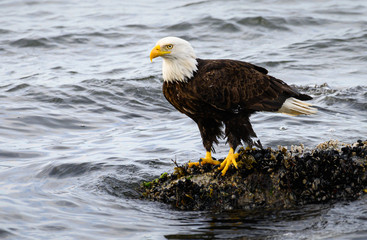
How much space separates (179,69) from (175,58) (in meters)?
0.16

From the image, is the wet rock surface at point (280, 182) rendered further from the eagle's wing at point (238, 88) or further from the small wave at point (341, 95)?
the small wave at point (341, 95)

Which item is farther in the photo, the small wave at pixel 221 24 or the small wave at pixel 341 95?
the small wave at pixel 221 24

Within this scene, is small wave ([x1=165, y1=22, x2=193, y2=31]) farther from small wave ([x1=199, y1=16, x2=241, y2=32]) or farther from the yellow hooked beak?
the yellow hooked beak

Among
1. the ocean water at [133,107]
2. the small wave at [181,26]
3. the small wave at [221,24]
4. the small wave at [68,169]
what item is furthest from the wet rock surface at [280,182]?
the small wave at [181,26]

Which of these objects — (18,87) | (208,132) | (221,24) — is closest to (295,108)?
(208,132)

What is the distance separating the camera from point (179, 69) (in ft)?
19.5

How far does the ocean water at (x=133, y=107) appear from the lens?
5.40 m

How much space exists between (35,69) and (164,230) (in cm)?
787

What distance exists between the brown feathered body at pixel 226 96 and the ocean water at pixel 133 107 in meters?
0.93

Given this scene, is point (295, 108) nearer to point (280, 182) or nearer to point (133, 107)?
point (280, 182)

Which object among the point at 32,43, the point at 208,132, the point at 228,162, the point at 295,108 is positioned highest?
the point at 32,43

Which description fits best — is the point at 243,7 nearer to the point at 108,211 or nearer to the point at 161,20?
the point at 161,20

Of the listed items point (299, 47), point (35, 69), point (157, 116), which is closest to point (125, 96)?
point (157, 116)

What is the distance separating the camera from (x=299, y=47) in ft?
44.0
